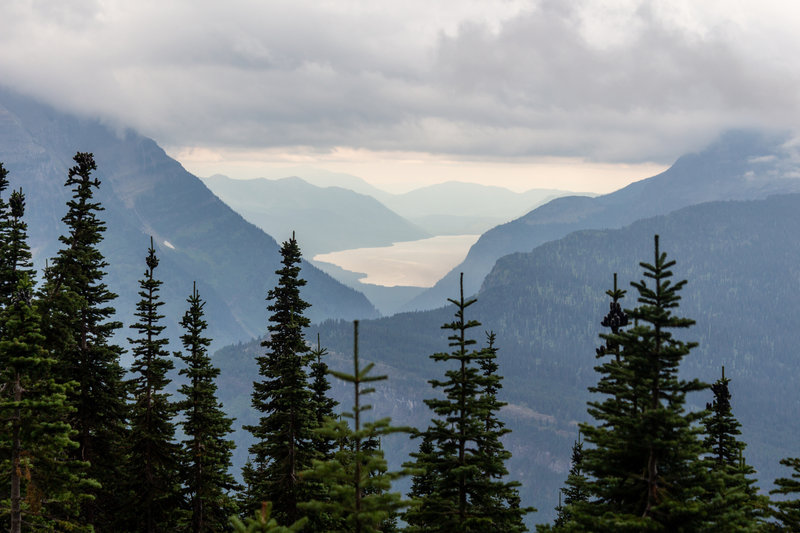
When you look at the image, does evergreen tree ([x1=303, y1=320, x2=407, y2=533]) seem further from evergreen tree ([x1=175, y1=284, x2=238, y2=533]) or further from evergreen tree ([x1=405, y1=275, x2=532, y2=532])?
evergreen tree ([x1=175, y1=284, x2=238, y2=533])

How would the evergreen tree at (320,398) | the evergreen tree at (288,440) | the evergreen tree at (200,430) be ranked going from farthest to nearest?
the evergreen tree at (320,398) < the evergreen tree at (200,430) < the evergreen tree at (288,440)

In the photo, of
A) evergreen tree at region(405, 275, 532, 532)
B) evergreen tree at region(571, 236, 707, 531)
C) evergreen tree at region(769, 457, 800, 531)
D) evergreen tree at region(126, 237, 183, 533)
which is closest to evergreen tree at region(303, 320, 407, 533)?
evergreen tree at region(405, 275, 532, 532)

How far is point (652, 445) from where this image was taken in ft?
66.4

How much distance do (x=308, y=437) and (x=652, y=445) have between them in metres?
22.9

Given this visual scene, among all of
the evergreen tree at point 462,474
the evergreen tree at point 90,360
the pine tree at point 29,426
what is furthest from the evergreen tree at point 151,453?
the evergreen tree at point 462,474

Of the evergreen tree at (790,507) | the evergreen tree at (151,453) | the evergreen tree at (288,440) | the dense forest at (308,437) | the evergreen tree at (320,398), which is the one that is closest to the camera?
the dense forest at (308,437)

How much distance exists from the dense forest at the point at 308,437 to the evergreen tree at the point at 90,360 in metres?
0.12

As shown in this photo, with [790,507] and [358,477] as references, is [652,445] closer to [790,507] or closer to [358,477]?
[358,477]

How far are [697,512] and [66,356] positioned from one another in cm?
3334

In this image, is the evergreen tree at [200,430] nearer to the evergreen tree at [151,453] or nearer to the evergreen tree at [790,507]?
the evergreen tree at [151,453]

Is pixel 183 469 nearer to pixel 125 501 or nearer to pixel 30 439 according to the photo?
pixel 125 501

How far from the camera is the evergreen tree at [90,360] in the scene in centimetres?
3850

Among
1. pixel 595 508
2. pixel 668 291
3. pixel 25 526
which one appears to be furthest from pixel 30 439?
pixel 668 291

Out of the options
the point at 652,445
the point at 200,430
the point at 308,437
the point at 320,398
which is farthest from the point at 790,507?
the point at 320,398
